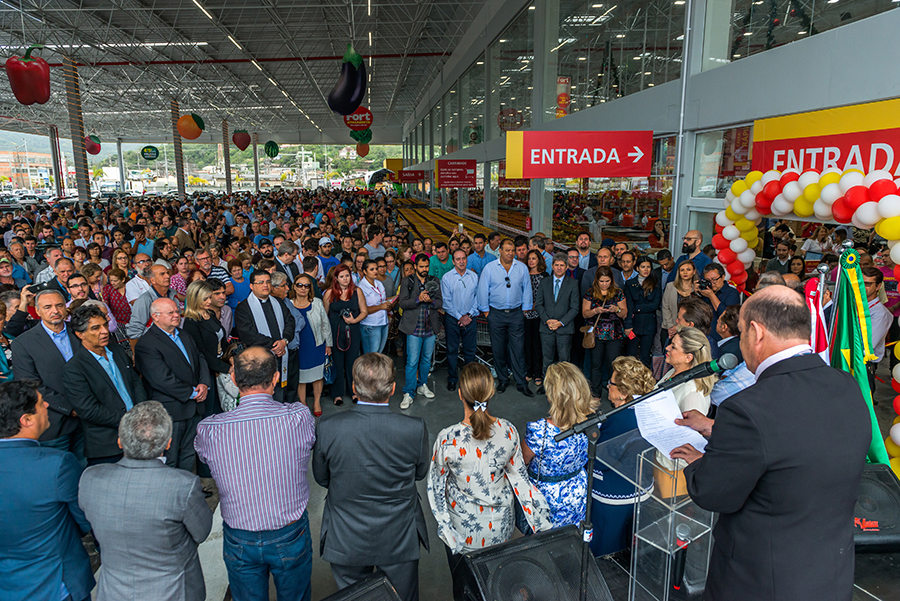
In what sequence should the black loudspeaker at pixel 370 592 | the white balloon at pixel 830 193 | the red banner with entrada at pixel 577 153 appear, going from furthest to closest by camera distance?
the red banner with entrada at pixel 577 153 → the white balloon at pixel 830 193 → the black loudspeaker at pixel 370 592

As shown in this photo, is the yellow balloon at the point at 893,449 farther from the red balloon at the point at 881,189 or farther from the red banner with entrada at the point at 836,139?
the red banner with entrada at the point at 836,139

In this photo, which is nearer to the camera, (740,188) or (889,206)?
(889,206)

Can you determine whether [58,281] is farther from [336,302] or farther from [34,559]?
[34,559]

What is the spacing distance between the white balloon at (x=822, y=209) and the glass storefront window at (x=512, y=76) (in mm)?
10107

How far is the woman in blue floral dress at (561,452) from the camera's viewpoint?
2.69 metres

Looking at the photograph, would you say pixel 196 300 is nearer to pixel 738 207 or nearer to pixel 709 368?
pixel 709 368

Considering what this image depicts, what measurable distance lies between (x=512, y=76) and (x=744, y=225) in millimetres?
11632

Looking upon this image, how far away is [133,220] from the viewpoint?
13.1 m

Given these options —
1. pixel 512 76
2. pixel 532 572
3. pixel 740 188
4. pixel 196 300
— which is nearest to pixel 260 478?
pixel 532 572

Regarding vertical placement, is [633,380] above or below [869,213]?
below

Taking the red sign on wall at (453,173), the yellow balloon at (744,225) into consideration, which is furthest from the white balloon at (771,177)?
the red sign on wall at (453,173)

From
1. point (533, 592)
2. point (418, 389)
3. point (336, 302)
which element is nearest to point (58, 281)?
point (336, 302)

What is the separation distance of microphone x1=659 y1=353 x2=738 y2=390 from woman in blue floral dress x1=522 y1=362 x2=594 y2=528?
0.86m

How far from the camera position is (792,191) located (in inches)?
161
